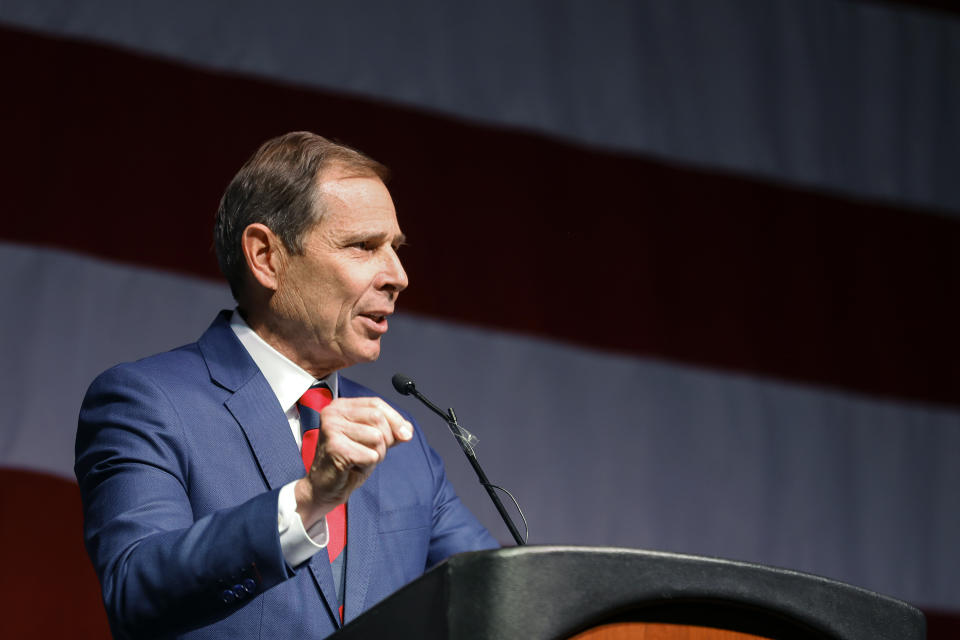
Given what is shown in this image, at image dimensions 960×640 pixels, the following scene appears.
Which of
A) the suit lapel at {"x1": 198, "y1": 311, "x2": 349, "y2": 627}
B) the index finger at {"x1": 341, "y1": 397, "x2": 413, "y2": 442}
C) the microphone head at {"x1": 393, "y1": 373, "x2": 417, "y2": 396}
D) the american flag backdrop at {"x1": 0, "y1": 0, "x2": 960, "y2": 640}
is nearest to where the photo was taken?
Answer: the index finger at {"x1": 341, "y1": 397, "x2": 413, "y2": 442}

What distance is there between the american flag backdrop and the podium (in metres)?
1.56

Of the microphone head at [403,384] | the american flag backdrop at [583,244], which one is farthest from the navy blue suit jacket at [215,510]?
the american flag backdrop at [583,244]

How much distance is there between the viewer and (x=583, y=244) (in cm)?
272

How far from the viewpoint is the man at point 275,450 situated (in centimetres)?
110

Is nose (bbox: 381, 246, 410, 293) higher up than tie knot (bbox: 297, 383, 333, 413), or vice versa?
nose (bbox: 381, 246, 410, 293)

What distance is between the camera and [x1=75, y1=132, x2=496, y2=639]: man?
110 cm

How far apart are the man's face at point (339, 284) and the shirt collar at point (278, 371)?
0.09ft

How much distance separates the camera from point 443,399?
2549 millimetres

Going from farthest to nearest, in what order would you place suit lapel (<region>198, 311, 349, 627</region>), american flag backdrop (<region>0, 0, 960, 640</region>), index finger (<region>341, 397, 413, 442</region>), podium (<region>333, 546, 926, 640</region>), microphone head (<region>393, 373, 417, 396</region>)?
american flag backdrop (<region>0, 0, 960, 640</region>)
microphone head (<region>393, 373, 417, 396</region>)
suit lapel (<region>198, 311, 349, 627</region>)
index finger (<region>341, 397, 413, 442</region>)
podium (<region>333, 546, 926, 640</region>)

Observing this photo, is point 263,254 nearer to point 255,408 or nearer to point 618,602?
point 255,408

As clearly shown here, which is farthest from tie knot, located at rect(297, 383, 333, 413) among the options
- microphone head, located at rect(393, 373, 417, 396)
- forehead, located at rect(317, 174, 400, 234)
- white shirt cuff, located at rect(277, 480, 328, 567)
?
white shirt cuff, located at rect(277, 480, 328, 567)

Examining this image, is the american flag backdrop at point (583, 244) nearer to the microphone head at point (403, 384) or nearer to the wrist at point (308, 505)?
the microphone head at point (403, 384)

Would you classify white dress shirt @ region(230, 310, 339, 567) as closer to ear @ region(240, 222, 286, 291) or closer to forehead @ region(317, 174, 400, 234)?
ear @ region(240, 222, 286, 291)

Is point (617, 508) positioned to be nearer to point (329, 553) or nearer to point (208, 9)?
point (329, 553)
